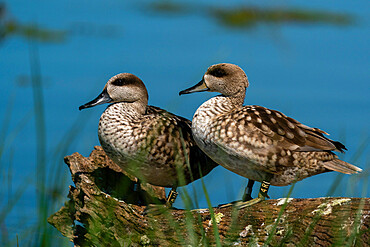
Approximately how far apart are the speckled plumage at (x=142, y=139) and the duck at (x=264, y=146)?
302 mm

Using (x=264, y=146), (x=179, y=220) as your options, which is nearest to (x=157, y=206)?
(x=179, y=220)

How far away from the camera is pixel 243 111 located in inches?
210

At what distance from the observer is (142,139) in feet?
17.8

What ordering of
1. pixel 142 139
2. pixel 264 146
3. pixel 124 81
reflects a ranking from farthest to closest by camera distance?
1. pixel 124 81
2. pixel 142 139
3. pixel 264 146

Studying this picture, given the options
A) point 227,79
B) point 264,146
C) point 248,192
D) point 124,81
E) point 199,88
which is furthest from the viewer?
point 124,81

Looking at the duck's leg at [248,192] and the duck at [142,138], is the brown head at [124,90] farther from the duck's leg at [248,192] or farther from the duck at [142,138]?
the duck's leg at [248,192]

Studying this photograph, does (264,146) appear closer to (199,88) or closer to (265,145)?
(265,145)

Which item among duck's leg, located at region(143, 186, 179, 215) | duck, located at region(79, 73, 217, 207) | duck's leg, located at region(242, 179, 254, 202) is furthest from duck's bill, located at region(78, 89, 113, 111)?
duck's leg, located at region(242, 179, 254, 202)

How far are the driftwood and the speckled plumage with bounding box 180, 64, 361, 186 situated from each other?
0.39 metres

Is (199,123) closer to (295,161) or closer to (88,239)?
(295,161)

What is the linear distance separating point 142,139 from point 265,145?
1250 millimetres

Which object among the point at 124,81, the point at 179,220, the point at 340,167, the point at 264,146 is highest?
the point at 124,81

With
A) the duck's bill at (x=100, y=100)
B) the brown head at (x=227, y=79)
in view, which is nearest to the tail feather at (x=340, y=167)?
the brown head at (x=227, y=79)

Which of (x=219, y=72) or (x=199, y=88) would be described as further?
(x=199, y=88)
